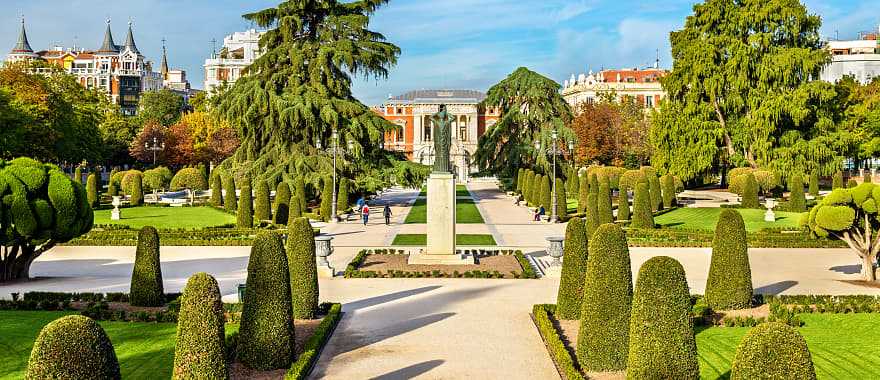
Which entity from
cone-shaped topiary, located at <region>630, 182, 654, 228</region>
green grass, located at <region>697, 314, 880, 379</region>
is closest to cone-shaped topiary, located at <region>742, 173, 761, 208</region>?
cone-shaped topiary, located at <region>630, 182, 654, 228</region>

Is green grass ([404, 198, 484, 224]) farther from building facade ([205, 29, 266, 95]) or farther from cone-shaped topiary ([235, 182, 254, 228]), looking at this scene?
building facade ([205, 29, 266, 95])

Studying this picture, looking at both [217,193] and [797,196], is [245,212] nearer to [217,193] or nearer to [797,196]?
[217,193]

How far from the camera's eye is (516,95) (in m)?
59.4

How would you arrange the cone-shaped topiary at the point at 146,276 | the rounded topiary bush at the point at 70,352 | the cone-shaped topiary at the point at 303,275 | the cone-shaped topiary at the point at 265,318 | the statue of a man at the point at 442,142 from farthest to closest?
1. the statue of a man at the point at 442,142
2. the cone-shaped topiary at the point at 146,276
3. the cone-shaped topiary at the point at 303,275
4. the cone-shaped topiary at the point at 265,318
5. the rounded topiary bush at the point at 70,352

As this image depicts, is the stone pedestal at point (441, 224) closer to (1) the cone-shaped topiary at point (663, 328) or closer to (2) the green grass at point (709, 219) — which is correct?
(1) the cone-shaped topiary at point (663, 328)

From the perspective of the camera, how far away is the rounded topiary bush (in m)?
6.51

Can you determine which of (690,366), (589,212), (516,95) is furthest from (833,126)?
(690,366)

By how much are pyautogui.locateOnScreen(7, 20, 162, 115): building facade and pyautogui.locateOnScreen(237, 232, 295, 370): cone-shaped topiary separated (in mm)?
132107

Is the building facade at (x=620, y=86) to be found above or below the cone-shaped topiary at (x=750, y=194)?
above

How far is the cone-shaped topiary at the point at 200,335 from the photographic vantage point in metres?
8.44

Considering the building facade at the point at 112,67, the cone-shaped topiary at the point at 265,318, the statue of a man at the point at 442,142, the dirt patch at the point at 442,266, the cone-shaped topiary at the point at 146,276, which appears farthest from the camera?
the building facade at the point at 112,67

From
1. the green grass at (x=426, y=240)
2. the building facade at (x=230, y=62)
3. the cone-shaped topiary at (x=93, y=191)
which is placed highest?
the building facade at (x=230, y=62)

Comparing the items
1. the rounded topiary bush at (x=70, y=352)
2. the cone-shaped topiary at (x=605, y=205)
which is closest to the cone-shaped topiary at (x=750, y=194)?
the cone-shaped topiary at (x=605, y=205)

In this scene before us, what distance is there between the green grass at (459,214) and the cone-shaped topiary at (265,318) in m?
23.5
